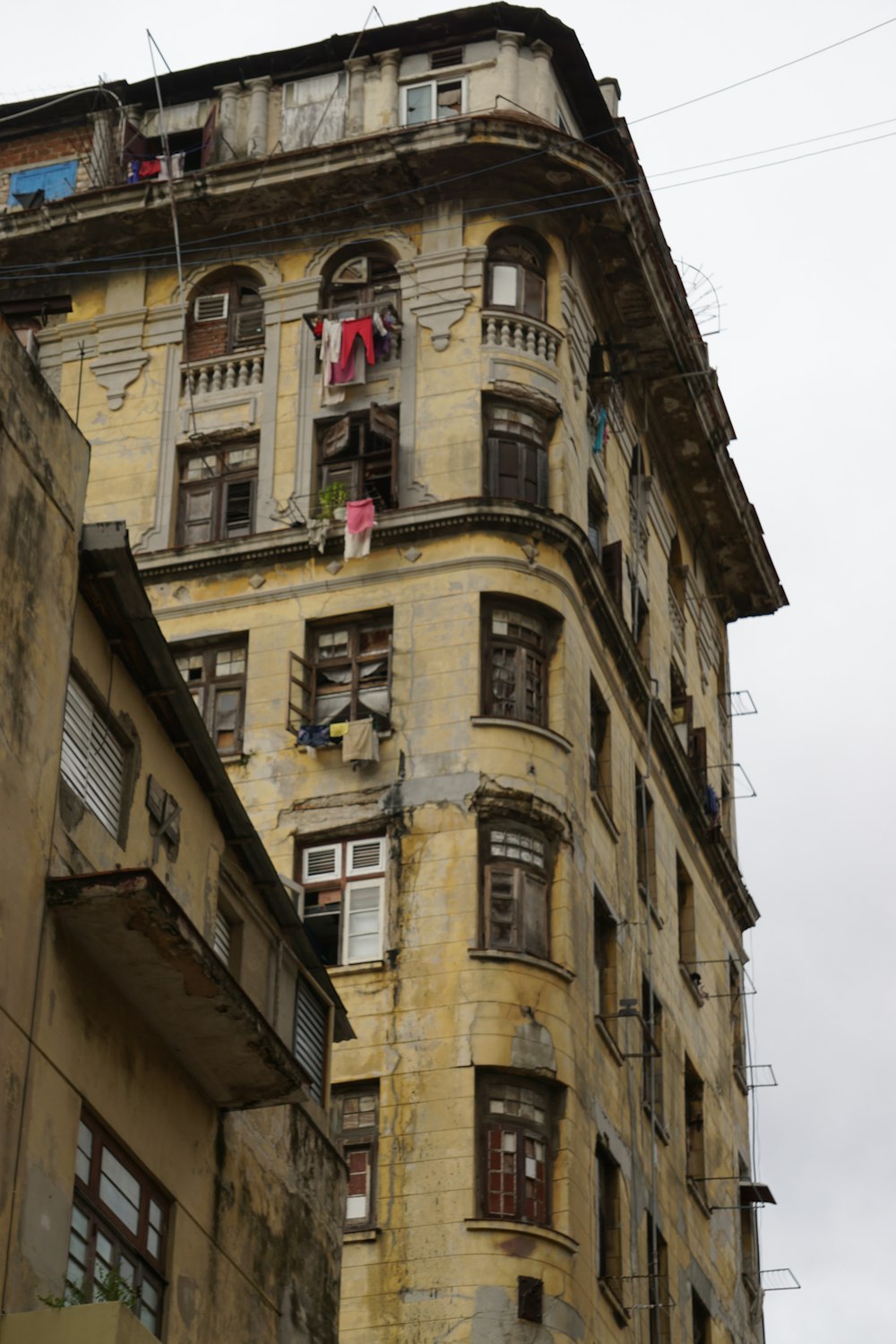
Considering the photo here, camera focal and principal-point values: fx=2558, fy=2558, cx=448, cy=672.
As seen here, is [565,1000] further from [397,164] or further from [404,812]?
[397,164]

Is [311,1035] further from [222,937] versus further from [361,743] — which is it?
[361,743]

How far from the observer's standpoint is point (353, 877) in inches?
1694

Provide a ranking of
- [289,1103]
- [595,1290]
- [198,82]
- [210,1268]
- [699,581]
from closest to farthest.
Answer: [210,1268] < [289,1103] < [595,1290] < [198,82] < [699,581]

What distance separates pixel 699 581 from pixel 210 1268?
3602 centimetres

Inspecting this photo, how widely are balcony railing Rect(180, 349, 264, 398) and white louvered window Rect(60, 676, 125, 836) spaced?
25344 mm

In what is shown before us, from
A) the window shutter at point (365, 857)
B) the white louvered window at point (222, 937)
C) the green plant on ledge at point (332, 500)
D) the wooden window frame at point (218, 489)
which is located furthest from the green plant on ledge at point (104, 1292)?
the wooden window frame at point (218, 489)

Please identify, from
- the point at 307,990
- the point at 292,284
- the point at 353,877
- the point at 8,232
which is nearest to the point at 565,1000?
the point at 353,877

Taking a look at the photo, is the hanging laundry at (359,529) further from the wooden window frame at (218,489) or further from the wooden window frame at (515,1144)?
Result: the wooden window frame at (515,1144)

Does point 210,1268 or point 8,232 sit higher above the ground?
point 8,232

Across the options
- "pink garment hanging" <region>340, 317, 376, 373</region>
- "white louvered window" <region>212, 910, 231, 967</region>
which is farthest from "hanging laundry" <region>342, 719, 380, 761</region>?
"white louvered window" <region>212, 910, 231, 967</region>

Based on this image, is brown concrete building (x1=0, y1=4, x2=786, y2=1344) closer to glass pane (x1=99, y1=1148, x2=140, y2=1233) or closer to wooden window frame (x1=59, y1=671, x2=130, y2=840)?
glass pane (x1=99, y1=1148, x2=140, y2=1233)

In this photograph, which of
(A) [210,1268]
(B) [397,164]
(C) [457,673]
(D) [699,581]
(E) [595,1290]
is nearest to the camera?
(A) [210,1268]

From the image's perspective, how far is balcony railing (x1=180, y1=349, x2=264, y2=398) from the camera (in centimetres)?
4972

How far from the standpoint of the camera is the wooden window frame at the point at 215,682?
149ft
